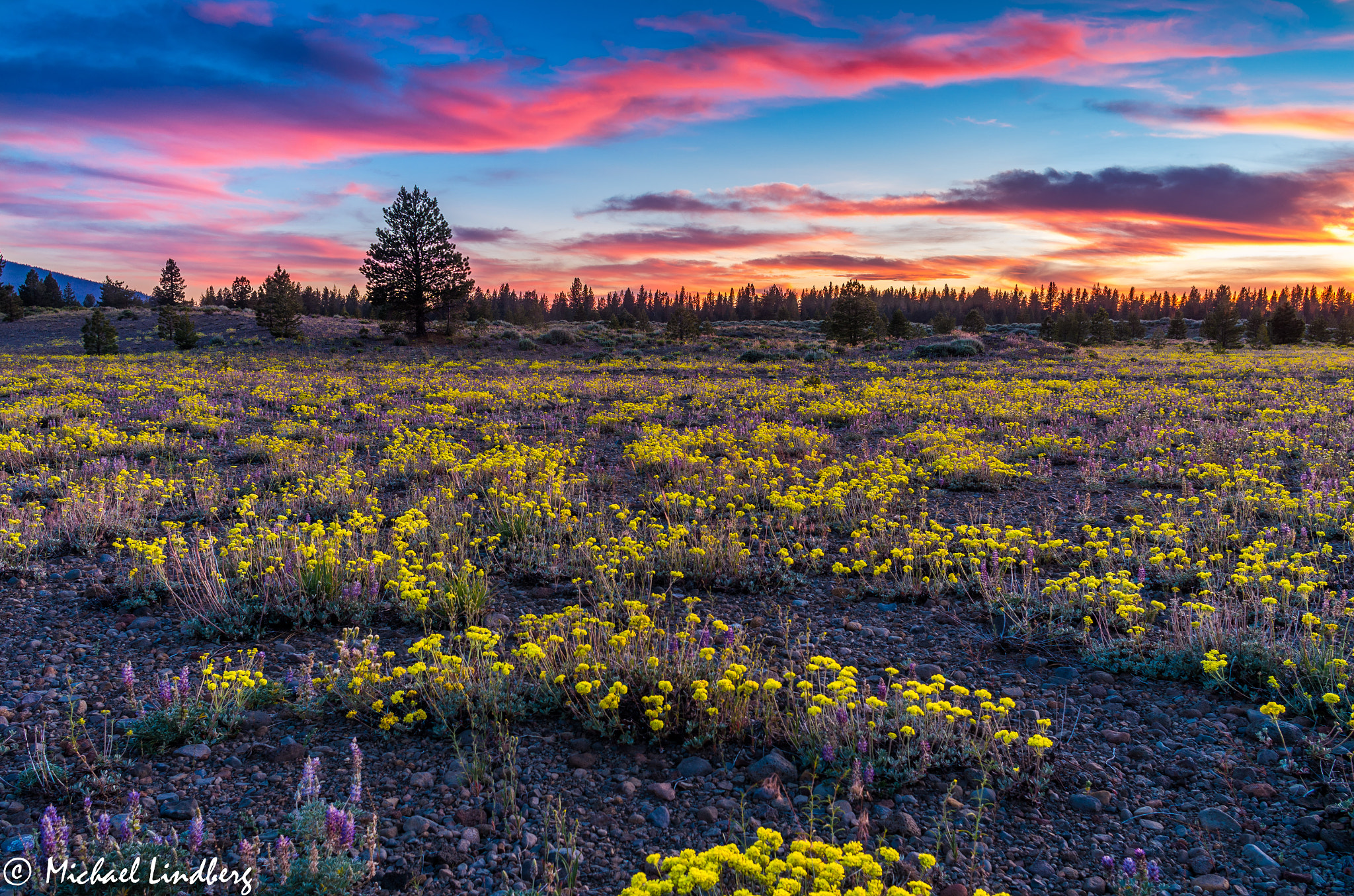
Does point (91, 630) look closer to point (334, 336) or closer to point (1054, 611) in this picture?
point (1054, 611)

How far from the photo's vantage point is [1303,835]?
130 inches

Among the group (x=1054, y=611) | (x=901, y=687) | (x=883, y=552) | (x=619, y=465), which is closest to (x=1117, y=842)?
(x=901, y=687)

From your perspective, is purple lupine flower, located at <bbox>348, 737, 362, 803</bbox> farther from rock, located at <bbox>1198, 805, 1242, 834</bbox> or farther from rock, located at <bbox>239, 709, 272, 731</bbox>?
rock, located at <bbox>1198, 805, 1242, 834</bbox>

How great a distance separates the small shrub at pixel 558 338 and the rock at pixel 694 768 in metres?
43.0

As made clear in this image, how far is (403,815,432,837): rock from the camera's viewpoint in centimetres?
338

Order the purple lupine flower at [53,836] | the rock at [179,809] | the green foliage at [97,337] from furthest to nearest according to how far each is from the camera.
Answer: the green foliage at [97,337] → the rock at [179,809] → the purple lupine flower at [53,836]

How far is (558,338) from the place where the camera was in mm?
46344

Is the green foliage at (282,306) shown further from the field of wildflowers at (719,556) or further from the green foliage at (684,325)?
the field of wildflowers at (719,556)

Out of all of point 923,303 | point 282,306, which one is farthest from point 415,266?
point 923,303

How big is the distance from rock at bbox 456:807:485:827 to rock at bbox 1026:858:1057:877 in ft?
8.36

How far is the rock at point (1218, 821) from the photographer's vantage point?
11.0 feet

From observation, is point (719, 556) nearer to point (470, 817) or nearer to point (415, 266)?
point (470, 817)

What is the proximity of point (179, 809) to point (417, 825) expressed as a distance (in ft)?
3.89

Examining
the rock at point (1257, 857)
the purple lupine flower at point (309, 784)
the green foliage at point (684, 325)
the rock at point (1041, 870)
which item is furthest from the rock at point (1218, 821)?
the green foliage at point (684, 325)
